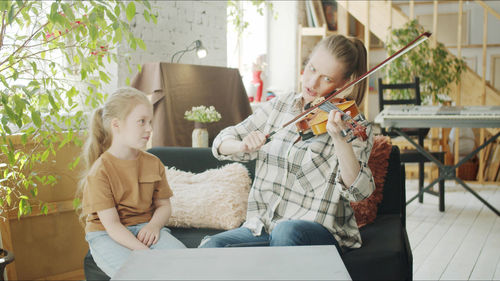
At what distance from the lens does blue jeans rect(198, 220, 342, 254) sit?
1.34 m

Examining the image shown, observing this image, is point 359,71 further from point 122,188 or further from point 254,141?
point 122,188

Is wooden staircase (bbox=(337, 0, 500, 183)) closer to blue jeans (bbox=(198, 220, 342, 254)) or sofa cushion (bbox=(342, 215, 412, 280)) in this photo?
sofa cushion (bbox=(342, 215, 412, 280))

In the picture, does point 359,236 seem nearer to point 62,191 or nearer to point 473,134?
point 62,191

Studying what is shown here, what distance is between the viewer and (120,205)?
1628mm

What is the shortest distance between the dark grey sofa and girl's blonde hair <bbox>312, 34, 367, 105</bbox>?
0.47m

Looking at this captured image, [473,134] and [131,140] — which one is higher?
[131,140]

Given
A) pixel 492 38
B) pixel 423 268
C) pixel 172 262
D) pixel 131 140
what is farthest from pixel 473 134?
pixel 172 262

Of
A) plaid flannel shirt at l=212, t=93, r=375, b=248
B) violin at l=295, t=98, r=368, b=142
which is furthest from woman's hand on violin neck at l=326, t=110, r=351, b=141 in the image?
plaid flannel shirt at l=212, t=93, r=375, b=248

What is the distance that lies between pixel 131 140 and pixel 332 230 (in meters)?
0.73

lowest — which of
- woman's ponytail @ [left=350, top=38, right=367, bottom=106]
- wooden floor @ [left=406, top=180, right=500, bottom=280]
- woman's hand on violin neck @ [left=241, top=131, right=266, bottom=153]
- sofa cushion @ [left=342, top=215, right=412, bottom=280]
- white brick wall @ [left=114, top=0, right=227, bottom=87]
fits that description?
wooden floor @ [left=406, top=180, right=500, bottom=280]

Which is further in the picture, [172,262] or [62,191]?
[62,191]

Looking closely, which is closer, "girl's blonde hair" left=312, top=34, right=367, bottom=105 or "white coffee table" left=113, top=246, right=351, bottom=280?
"white coffee table" left=113, top=246, right=351, bottom=280

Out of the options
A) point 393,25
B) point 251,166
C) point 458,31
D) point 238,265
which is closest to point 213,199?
point 251,166

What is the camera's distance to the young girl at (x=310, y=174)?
1.38 m
